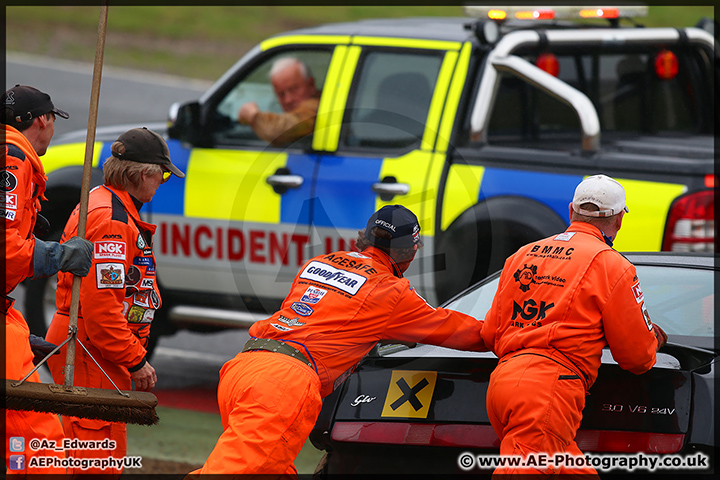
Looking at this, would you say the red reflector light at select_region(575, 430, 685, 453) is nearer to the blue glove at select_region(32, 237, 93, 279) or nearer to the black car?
the black car

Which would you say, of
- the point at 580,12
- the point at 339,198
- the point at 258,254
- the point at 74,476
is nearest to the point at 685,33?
the point at 580,12

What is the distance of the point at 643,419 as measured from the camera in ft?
10.5

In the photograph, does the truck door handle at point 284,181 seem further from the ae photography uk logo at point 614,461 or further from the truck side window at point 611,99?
the ae photography uk logo at point 614,461

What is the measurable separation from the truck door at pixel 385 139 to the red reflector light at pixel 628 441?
7.85ft

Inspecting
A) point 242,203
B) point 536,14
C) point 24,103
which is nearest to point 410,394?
point 24,103

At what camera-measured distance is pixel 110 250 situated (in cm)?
383

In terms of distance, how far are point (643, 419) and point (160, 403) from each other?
3.91m

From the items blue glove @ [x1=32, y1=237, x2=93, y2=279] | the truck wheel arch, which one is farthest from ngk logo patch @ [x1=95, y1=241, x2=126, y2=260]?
the truck wheel arch

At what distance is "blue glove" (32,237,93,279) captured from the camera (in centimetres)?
354

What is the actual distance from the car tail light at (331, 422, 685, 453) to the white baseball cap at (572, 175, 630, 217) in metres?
0.85

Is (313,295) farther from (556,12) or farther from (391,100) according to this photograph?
(556,12)

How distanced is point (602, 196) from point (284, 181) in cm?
279

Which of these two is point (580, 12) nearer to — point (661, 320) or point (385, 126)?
point (385, 126)

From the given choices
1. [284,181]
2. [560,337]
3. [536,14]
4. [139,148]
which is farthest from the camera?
[536,14]
